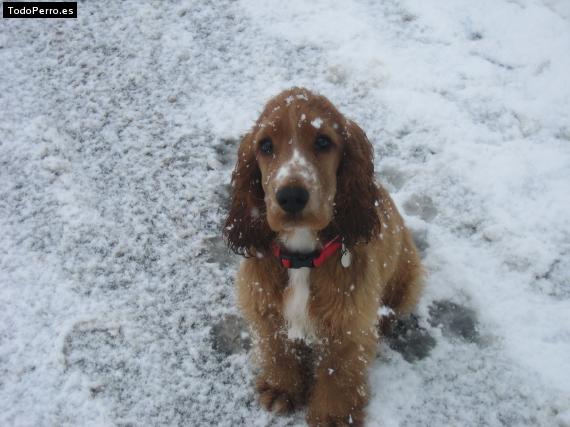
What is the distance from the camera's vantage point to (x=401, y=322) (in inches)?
145

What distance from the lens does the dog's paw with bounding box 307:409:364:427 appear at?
124 inches

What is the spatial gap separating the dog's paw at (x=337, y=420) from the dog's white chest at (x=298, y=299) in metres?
0.57

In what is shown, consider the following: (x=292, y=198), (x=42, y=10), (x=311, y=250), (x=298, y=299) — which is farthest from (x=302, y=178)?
(x=42, y=10)

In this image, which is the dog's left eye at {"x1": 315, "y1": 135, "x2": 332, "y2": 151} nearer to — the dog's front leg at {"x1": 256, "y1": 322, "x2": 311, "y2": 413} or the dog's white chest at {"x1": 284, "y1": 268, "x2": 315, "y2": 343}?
the dog's white chest at {"x1": 284, "y1": 268, "x2": 315, "y2": 343}

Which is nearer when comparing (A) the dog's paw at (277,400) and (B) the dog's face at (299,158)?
(B) the dog's face at (299,158)

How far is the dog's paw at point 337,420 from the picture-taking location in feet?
10.4

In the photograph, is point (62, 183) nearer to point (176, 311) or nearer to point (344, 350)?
point (176, 311)

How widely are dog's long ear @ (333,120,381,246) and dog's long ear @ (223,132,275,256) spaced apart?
0.42 metres

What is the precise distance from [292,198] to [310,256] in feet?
1.77

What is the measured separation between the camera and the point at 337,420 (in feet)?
10.4

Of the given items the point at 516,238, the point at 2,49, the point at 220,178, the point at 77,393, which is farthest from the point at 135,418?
the point at 2,49

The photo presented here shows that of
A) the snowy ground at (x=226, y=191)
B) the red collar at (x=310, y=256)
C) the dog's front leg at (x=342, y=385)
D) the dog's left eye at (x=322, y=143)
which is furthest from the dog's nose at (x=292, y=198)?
the snowy ground at (x=226, y=191)

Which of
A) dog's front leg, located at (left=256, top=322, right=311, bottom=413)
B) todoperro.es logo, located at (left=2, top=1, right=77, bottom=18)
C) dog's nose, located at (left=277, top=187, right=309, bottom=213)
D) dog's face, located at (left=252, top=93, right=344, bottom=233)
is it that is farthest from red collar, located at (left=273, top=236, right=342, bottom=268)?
todoperro.es logo, located at (left=2, top=1, right=77, bottom=18)

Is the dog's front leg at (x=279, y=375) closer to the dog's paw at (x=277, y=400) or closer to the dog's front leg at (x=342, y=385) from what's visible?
the dog's paw at (x=277, y=400)
